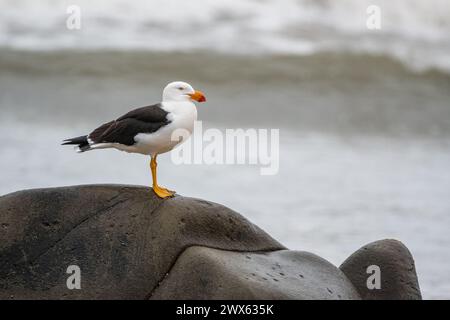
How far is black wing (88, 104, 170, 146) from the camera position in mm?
5836

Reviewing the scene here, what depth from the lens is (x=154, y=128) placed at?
19.1 feet

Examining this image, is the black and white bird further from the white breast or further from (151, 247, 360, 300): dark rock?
(151, 247, 360, 300): dark rock

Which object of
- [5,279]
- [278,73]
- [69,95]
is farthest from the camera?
[278,73]

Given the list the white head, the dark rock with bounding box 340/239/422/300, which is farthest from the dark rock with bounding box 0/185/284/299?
the dark rock with bounding box 340/239/422/300

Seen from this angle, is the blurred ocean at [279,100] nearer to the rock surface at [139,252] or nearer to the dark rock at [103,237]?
the rock surface at [139,252]

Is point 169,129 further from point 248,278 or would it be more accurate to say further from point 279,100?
point 279,100

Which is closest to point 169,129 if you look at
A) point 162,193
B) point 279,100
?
point 162,193

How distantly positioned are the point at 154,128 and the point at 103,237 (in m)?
0.74

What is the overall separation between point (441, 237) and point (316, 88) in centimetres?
616

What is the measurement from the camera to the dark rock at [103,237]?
563 cm

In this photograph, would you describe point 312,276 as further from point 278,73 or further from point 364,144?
point 278,73

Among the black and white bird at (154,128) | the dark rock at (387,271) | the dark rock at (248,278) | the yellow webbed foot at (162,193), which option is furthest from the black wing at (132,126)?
the dark rock at (387,271)
